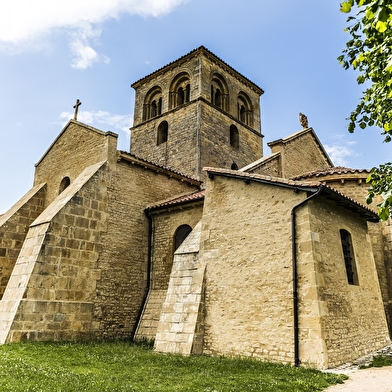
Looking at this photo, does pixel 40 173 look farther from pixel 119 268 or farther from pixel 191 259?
pixel 191 259

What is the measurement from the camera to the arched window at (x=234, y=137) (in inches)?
932

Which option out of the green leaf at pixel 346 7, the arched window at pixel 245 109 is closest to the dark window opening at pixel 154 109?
Answer: the arched window at pixel 245 109

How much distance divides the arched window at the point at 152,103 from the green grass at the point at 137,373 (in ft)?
58.4

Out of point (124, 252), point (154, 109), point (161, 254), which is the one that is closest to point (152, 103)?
point (154, 109)

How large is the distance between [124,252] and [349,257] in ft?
25.7

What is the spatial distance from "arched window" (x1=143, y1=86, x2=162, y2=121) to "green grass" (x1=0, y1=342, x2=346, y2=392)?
1781 cm

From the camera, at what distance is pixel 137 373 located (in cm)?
748

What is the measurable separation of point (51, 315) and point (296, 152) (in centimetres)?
1251

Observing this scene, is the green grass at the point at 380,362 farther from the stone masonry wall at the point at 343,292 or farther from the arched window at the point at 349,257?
the arched window at the point at 349,257

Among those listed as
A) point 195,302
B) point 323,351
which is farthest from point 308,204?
point 195,302

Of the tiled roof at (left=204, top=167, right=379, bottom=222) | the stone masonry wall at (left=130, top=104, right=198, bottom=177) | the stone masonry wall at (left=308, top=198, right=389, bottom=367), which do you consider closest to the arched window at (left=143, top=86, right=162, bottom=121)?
the stone masonry wall at (left=130, top=104, right=198, bottom=177)

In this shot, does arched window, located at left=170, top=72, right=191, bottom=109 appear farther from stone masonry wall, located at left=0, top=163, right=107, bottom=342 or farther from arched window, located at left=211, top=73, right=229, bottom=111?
stone masonry wall, located at left=0, top=163, right=107, bottom=342

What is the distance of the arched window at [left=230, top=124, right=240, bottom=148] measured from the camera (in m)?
23.7

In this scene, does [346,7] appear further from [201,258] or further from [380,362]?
[201,258]
